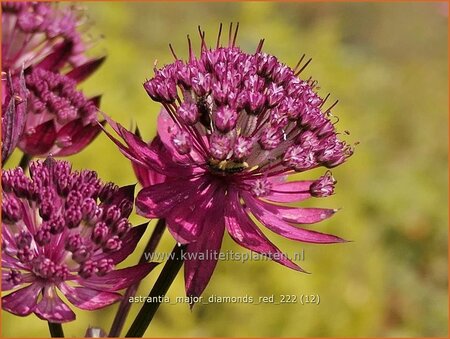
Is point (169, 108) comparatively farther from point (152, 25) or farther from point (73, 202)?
point (152, 25)

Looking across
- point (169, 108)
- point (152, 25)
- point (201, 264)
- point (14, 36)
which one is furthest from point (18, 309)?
point (152, 25)

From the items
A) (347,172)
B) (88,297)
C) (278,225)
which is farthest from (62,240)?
(347,172)

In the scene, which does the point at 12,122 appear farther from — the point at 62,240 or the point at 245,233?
the point at 245,233

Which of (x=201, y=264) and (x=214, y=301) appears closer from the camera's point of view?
(x=201, y=264)

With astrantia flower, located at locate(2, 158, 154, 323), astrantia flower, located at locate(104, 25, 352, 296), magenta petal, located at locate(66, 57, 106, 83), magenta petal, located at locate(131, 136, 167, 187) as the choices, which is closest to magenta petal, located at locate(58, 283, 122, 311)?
astrantia flower, located at locate(2, 158, 154, 323)

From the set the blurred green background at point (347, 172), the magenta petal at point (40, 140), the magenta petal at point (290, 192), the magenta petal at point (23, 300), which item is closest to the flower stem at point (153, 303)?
the magenta petal at point (23, 300)

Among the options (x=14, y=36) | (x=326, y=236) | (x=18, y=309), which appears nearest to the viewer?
(x=18, y=309)
